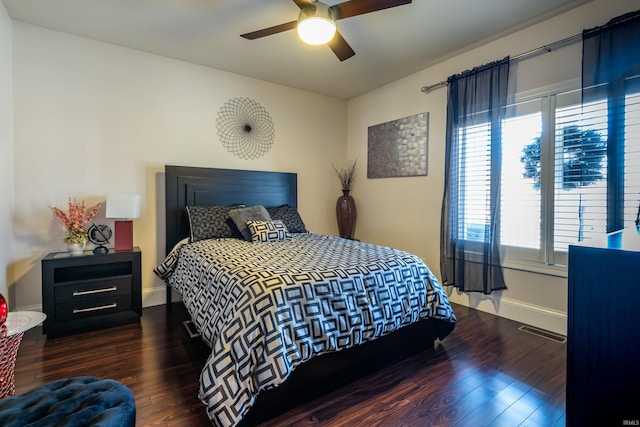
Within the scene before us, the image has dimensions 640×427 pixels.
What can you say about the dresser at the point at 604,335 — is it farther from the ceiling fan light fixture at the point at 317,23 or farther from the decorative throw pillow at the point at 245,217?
the decorative throw pillow at the point at 245,217

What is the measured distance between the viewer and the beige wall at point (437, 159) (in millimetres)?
2656

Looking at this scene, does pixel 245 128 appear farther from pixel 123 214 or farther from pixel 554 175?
pixel 554 175

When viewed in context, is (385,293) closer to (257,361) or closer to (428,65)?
(257,361)

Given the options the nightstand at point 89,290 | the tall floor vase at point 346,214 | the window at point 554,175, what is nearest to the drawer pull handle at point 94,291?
the nightstand at point 89,290

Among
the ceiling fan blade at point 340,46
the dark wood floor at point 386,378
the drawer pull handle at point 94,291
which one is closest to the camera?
the dark wood floor at point 386,378

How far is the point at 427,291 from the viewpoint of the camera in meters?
2.31

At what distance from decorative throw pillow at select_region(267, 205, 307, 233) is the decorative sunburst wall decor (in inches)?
32.2

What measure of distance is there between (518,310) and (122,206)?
Result: 3.90 metres

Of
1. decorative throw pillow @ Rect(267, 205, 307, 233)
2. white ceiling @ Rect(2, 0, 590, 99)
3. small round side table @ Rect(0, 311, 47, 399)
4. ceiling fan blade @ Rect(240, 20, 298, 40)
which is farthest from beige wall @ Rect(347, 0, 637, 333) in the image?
small round side table @ Rect(0, 311, 47, 399)

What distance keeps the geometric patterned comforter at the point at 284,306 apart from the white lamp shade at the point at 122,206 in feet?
2.72

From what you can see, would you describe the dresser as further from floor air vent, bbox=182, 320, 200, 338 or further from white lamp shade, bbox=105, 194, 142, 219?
white lamp shade, bbox=105, 194, 142, 219

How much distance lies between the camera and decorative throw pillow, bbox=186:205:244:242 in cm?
316

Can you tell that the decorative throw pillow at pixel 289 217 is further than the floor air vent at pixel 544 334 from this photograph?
Yes

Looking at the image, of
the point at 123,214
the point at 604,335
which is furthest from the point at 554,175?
the point at 123,214
